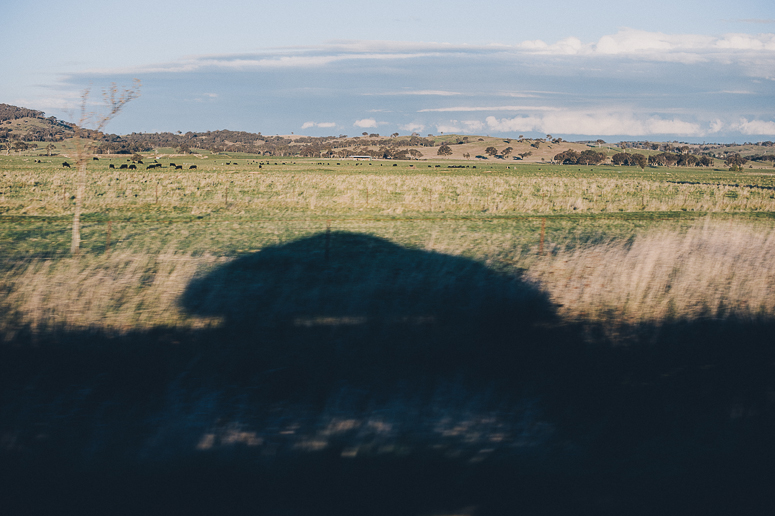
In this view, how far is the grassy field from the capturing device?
5.67 meters

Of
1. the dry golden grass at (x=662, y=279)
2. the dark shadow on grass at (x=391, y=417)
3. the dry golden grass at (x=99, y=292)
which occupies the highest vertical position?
the dry golden grass at (x=662, y=279)

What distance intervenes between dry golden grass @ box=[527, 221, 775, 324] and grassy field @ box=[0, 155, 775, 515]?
4.3 inches

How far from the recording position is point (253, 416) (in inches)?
278

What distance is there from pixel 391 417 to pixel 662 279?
10.9 metres

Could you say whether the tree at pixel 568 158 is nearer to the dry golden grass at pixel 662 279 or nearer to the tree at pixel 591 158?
the tree at pixel 591 158

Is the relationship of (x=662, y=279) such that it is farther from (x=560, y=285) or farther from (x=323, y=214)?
(x=323, y=214)

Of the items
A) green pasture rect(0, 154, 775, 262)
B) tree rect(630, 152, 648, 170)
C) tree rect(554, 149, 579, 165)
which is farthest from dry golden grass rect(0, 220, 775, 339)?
tree rect(554, 149, 579, 165)

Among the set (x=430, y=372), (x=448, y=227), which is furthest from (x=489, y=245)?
(x=430, y=372)

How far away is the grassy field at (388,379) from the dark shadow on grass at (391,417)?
0.03 meters

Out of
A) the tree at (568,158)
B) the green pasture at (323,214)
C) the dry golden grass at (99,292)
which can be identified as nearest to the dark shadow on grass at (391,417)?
the dry golden grass at (99,292)

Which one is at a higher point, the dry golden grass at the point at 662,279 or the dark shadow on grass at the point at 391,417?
the dry golden grass at the point at 662,279

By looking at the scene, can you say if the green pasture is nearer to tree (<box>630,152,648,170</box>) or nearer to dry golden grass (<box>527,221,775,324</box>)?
dry golden grass (<box>527,221,775,324</box>)

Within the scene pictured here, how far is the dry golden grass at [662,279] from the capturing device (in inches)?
485

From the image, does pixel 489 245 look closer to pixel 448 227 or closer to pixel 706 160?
pixel 448 227
